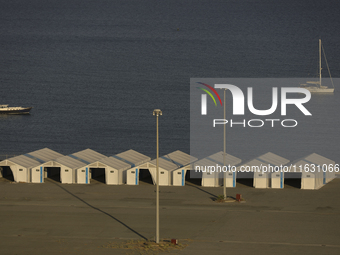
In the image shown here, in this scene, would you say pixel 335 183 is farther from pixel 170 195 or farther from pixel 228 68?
pixel 228 68

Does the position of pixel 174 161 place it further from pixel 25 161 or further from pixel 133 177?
pixel 25 161

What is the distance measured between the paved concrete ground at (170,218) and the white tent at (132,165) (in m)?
1.22

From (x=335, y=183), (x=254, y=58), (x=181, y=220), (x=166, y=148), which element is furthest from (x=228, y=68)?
(x=181, y=220)

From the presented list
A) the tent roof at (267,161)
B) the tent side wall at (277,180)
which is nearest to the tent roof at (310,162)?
the tent side wall at (277,180)

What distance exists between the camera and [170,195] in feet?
164

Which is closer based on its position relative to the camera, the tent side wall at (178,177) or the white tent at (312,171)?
the white tent at (312,171)

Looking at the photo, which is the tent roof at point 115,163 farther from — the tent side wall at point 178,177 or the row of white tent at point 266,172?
the row of white tent at point 266,172

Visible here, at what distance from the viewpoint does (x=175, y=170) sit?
54.1 metres

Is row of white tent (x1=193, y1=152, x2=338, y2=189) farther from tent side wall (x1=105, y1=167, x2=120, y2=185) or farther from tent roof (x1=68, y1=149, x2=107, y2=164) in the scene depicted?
tent roof (x1=68, y1=149, x2=107, y2=164)

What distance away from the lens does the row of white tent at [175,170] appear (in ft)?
174

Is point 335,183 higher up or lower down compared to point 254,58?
lower down

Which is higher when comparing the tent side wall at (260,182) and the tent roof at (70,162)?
the tent roof at (70,162)

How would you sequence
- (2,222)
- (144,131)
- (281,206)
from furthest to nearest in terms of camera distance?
(144,131) < (281,206) < (2,222)

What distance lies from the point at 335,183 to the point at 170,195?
1679cm
